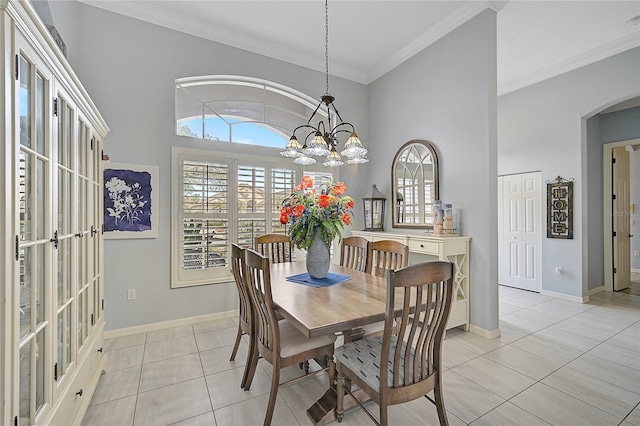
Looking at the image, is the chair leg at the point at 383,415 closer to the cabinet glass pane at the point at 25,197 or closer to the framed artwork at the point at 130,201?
the cabinet glass pane at the point at 25,197

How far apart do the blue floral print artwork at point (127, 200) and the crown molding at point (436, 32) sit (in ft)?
11.9

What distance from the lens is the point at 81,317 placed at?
1.83 meters

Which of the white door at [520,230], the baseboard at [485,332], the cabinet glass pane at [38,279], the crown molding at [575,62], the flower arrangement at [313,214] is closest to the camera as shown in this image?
the cabinet glass pane at [38,279]

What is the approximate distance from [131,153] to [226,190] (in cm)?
107

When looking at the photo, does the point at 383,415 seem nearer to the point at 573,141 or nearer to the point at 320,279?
the point at 320,279

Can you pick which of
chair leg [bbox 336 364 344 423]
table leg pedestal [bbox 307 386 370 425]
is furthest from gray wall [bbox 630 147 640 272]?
chair leg [bbox 336 364 344 423]

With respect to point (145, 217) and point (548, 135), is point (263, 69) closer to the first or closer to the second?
point (145, 217)

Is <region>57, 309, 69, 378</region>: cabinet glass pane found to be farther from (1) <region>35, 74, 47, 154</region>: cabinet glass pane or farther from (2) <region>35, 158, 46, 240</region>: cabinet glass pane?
(1) <region>35, 74, 47, 154</region>: cabinet glass pane

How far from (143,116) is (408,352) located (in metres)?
3.49

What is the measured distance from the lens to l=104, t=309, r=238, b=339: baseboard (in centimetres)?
305

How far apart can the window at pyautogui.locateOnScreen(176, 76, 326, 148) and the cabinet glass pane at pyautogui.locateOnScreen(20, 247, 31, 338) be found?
2.66 metres

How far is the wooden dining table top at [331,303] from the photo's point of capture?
1.47m

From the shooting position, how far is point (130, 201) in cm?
313

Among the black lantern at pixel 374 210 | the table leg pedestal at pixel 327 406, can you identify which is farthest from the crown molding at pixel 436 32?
the table leg pedestal at pixel 327 406
